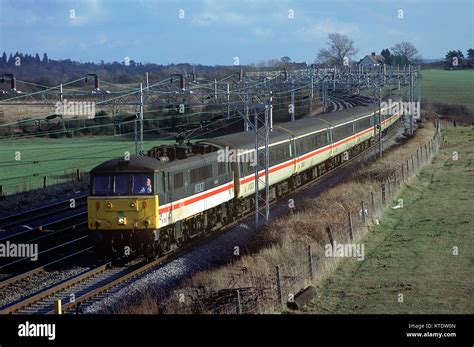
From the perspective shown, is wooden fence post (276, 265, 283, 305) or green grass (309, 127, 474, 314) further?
green grass (309, 127, 474, 314)

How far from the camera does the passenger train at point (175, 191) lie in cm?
2183

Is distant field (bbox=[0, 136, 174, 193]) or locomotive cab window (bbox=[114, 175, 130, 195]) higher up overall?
locomotive cab window (bbox=[114, 175, 130, 195])

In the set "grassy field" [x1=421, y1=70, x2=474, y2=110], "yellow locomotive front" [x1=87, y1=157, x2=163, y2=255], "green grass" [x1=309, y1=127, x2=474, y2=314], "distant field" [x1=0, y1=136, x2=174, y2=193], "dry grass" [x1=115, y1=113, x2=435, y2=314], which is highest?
"grassy field" [x1=421, y1=70, x2=474, y2=110]

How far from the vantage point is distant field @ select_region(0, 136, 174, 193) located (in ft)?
162

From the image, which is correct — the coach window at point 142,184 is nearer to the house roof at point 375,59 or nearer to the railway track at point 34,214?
the railway track at point 34,214

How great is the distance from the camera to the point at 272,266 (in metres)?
19.4

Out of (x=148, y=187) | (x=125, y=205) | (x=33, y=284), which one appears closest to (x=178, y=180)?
(x=148, y=187)

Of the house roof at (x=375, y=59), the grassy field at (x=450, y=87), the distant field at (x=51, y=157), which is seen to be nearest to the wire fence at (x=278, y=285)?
the distant field at (x=51, y=157)

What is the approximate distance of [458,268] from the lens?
19641 mm

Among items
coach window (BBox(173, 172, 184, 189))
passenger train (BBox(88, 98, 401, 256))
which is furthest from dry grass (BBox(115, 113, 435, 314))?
coach window (BBox(173, 172, 184, 189))

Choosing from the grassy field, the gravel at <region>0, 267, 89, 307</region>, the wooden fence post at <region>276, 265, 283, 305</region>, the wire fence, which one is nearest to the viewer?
the wire fence

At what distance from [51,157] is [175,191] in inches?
1767

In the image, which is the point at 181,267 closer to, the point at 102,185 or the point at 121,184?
the point at 121,184

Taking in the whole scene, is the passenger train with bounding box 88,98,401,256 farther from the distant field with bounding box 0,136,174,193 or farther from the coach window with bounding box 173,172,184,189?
the distant field with bounding box 0,136,174,193
